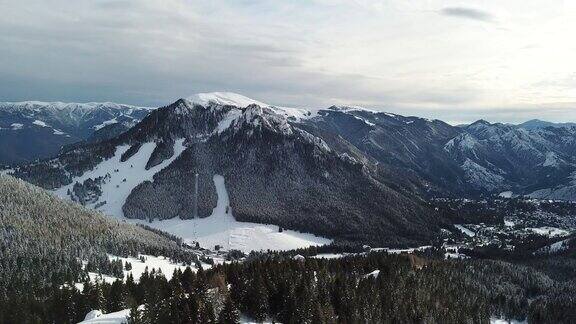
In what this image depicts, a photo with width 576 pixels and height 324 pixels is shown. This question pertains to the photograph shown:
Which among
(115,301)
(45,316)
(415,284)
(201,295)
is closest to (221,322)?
(201,295)

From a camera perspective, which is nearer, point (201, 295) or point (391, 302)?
point (201, 295)

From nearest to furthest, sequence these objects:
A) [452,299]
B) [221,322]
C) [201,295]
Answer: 1. [221,322]
2. [201,295]
3. [452,299]

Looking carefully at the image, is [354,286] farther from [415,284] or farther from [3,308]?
[3,308]

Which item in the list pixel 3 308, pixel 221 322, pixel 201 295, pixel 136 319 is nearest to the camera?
pixel 136 319

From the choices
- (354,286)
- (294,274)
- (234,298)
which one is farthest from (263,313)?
(354,286)

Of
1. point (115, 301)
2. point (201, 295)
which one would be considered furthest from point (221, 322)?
point (115, 301)

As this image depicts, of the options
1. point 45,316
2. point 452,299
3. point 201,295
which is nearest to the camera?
point 201,295

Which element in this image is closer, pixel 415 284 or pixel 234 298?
pixel 234 298

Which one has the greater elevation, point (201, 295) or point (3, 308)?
point (201, 295)

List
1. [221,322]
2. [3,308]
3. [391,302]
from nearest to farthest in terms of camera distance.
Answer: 1. [221,322]
2. [3,308]
3. [391,302]

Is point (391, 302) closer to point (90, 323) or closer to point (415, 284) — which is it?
point (415, 284)
